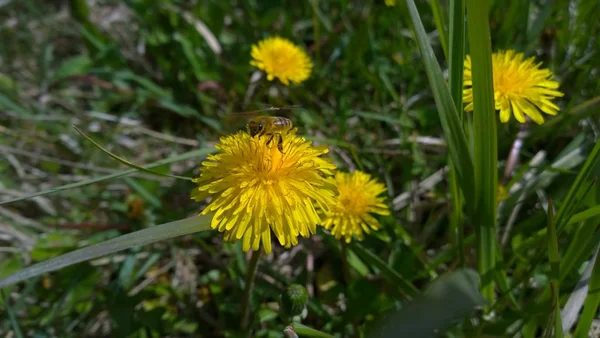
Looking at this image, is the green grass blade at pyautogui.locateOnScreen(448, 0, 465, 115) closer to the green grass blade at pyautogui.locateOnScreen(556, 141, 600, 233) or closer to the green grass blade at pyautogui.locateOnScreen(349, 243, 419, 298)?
the green grass blade at pyautogui.locateOnScreen(556, 141, 600, 233)

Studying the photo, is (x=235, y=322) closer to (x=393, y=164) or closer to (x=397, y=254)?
(x=397, y=254)

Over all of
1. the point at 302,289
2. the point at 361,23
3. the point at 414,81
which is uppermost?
the point at 361,23

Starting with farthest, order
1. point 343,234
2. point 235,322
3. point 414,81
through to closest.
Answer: point 414,81
point 235,322
point 343,234

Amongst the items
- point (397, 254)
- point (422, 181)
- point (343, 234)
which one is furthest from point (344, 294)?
point (422, 181)

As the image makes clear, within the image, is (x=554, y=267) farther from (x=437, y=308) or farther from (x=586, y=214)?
(x=437, y=308)

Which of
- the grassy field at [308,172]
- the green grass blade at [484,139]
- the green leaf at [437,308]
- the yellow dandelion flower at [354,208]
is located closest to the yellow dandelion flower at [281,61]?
the grassy field at [308,172]

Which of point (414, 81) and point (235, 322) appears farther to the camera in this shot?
point (414, 81)

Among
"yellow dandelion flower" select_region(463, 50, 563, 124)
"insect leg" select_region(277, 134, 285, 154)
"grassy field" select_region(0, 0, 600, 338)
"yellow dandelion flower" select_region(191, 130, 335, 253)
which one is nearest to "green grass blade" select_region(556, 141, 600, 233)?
"grassy field" select_region(0, 0, 600, 338)

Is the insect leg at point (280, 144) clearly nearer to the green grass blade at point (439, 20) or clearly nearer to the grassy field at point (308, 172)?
the grassy field at point (308, 172)
